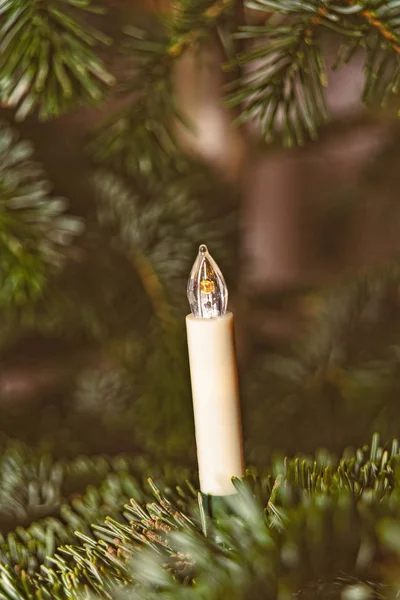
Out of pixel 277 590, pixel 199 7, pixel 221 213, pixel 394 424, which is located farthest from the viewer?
pixel 221 213

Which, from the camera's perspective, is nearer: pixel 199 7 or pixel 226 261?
pixel 199 7

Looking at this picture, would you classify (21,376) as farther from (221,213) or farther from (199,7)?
(199,7)

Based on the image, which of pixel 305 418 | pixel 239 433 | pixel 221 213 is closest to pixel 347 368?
pixel 305 418

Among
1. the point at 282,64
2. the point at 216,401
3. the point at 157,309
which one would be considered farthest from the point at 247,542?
the point at 157,309

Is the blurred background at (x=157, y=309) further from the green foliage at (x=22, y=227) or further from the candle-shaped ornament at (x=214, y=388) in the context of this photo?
the candle-shaped ornament at (x=214, y=388)

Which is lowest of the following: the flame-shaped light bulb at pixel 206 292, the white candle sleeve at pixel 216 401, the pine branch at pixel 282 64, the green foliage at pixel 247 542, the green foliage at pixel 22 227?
the green foliage at pixel 247 542

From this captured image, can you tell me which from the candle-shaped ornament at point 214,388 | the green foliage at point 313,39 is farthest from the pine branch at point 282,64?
the candle-shaped ornament at point 214,388
